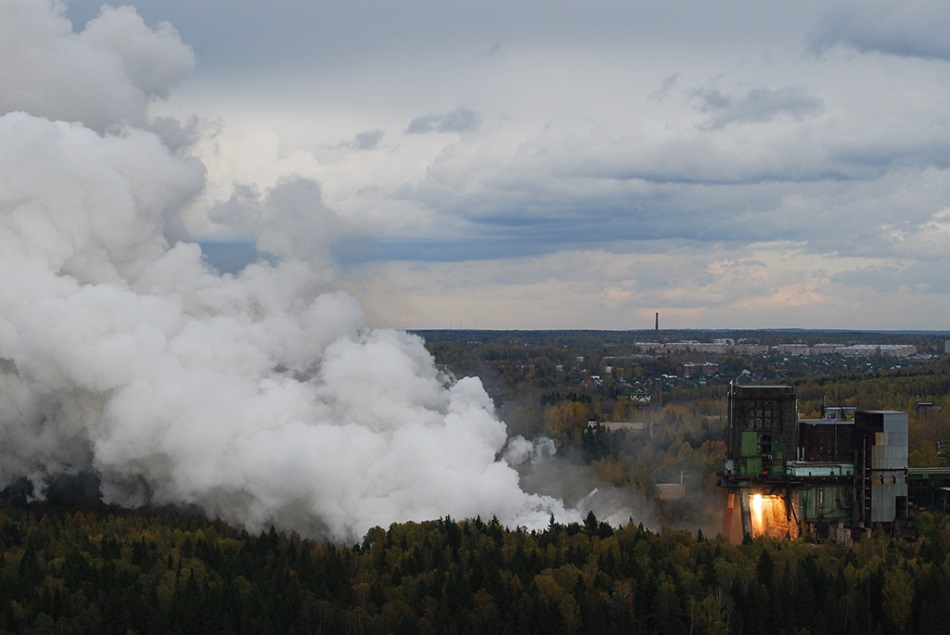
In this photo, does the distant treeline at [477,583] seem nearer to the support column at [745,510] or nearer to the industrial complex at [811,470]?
the industrial complex at [811,470]

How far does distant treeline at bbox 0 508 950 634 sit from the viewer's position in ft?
225

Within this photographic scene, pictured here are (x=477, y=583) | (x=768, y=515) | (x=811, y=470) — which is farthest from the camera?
(x=768, y=515)

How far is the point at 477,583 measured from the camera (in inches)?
Answer: 2921

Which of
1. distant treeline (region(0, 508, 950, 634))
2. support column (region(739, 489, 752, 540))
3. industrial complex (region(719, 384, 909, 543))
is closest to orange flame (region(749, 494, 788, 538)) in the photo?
industrial complex (region(719, 384, 909, 543))

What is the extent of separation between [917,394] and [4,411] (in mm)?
138787

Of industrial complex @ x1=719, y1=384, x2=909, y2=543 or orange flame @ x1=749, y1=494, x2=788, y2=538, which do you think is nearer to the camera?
industrial complex @ x1=719, y1=384, x2=909, y2=543

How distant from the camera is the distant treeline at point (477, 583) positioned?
68.6m

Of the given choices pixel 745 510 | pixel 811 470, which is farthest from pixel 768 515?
pixel 811 470

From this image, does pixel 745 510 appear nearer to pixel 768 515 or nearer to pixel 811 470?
pixel 768 515

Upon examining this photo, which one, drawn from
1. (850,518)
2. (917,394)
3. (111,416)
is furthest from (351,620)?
(917,394)

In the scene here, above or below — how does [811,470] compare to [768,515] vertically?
above

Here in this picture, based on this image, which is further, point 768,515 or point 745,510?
point 768,515

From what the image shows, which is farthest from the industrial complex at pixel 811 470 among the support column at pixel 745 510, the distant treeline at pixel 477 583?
the distant treeline at pixel 477 583

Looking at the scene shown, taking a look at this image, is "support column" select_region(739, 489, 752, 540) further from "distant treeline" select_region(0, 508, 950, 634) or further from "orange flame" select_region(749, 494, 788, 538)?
"distant treeline" select_region(0, 508, 950, 634)
